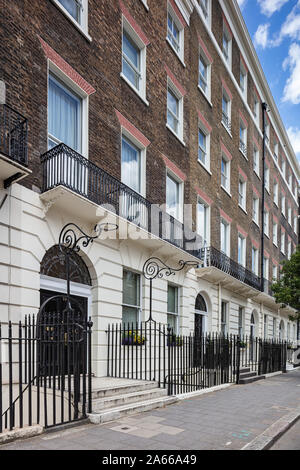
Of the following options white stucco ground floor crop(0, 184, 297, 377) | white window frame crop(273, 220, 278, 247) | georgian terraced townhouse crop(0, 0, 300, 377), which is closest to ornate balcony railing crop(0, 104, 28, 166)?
georgian terraced townhouse crop(0, 0, 300, 377)

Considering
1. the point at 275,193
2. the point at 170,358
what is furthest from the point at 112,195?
the point at 275,193

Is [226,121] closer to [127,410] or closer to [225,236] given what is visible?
[225,236]

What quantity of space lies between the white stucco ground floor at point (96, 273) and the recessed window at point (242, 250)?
502cm

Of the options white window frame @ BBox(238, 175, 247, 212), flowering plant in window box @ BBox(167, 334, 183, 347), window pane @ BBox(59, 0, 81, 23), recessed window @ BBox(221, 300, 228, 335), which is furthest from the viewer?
white window frame @ BBox(238, 175, 247, 212)

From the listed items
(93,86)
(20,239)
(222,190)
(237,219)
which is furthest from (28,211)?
(237,219)

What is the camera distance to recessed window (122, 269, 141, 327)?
12227 mm

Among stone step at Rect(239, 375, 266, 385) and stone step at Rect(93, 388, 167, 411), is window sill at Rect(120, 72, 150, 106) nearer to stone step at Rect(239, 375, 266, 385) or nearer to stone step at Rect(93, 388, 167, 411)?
stone step at Rect(93, 388, 167, 411)

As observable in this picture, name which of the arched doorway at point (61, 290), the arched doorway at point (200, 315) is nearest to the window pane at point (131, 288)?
the arched doorway at point (61, 290)

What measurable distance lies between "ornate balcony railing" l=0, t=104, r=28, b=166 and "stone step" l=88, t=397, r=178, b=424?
4.46m

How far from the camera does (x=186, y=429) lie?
6809mm

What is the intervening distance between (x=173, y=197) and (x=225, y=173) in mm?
6613

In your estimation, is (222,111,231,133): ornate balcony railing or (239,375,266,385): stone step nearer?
(239,375,266,385): stone step

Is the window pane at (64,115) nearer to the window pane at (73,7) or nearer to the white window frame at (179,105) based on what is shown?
the window pane at (73,7)

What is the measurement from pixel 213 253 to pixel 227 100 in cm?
877
